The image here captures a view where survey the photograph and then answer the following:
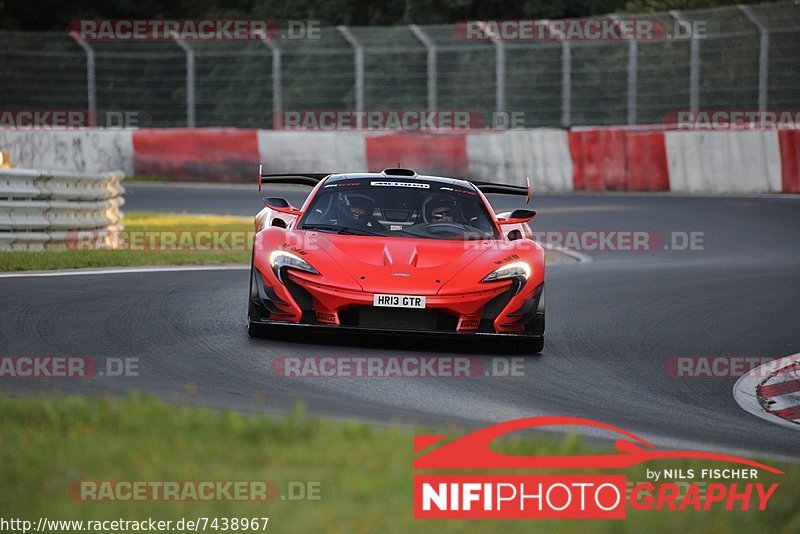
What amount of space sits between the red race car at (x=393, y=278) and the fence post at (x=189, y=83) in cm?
1947

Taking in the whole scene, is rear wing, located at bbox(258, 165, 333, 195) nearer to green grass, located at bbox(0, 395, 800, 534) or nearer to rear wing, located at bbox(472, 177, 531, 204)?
rear wing, located at bbox(472, 177, 531, 204)

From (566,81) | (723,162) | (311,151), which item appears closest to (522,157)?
(566,81)

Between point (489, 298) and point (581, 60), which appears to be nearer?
point (489, 298)

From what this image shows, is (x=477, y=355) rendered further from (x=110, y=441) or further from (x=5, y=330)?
(x=110, y=441)

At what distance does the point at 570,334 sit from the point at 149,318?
314 cm

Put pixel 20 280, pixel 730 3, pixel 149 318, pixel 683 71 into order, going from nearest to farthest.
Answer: pixel 149 318 → pixel 20 280 → pixel 683 71 → pixel 730 3

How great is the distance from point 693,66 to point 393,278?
17.6 metres

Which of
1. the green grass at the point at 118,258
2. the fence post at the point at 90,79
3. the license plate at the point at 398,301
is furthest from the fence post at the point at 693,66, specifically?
Result: the license plate at the point at 398,301

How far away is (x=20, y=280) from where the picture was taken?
12828mm

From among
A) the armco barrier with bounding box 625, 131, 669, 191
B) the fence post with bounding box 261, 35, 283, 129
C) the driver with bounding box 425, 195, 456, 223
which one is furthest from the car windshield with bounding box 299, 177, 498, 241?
the fence post with bounding box 261, 35, 283, 129

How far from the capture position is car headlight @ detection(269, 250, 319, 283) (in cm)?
948

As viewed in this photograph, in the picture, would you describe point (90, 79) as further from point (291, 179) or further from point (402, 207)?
point (402, 207)

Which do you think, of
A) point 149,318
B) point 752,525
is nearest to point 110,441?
point 752,525

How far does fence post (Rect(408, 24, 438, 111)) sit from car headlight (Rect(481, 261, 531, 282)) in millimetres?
18285
